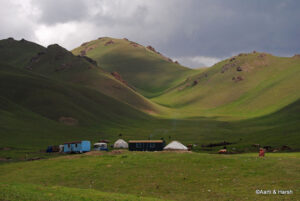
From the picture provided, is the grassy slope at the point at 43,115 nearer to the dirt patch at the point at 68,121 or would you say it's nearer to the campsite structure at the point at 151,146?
the dirt patch at the point at 68,121

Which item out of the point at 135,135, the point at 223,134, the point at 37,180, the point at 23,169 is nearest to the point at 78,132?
the point at 135,135

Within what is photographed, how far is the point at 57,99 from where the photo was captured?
17788cm

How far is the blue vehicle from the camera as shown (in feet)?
291

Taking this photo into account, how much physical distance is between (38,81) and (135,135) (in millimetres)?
78859

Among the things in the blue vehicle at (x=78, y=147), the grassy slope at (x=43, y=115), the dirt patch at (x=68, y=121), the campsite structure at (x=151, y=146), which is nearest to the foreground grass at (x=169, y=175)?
the campsite structure at (x=151, y=146)

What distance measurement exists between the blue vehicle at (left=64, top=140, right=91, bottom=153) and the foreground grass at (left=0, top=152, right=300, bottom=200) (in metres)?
30.1

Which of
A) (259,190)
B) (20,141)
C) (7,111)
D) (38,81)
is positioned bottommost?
(259,190)

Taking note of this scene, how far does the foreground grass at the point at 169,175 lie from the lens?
37250 mm

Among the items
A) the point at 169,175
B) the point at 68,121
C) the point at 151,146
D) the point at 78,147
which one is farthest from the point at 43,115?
the point at 169,175

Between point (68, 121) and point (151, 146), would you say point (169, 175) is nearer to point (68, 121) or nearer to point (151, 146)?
point (151, 146)

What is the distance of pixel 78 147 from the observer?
294 feet

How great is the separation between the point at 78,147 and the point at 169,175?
4908cm

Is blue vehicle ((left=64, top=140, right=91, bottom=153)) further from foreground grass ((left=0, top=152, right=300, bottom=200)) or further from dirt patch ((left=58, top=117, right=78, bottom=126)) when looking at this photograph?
dirt patch ((left=58, top=117, right=78, bottom=126))

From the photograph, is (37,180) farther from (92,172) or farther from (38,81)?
(38,81)
